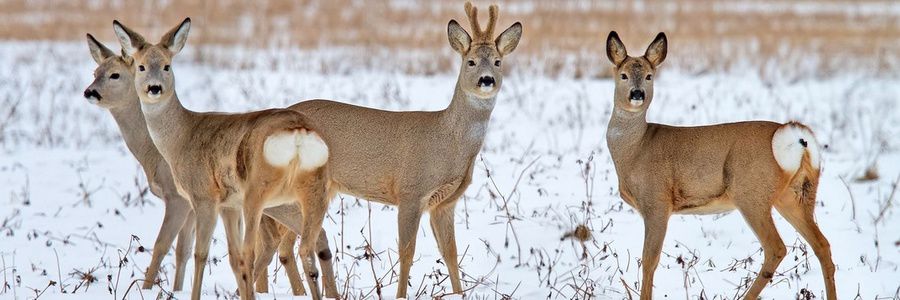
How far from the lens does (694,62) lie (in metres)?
17.0

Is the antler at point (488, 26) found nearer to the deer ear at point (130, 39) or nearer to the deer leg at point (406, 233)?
the deer leg at point (406, 233)

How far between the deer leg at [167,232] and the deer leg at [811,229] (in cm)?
386

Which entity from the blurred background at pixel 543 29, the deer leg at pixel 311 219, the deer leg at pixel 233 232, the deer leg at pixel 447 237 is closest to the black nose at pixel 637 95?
the deer leg at pixel 447 237

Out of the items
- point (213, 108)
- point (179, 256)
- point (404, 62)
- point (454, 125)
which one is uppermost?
point (404, 62)

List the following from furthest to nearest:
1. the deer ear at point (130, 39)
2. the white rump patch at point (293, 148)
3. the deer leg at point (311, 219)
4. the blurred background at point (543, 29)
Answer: the blurred background at point (543, 29), the deer ear at point (130, 39), the deer leg at point (311, 219), the white rump patch at point (293, 148)

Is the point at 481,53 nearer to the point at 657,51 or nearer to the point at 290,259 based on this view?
the point at 657,51

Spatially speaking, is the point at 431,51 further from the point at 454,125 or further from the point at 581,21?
→ the point at 454,125

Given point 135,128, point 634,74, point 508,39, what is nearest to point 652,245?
point 634,74

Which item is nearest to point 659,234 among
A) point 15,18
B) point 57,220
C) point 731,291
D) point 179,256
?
point 731,291

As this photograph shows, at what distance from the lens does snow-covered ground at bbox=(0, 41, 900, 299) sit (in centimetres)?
829

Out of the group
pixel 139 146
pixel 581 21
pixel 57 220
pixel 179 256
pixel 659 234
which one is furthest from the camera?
pixel 581 21

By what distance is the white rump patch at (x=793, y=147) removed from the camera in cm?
718

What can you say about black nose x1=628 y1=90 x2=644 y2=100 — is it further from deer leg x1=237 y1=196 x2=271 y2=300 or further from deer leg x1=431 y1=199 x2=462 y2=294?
deer leg x1=237 y1=196 x2=271 y2=300

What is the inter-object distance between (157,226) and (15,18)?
13231mm
